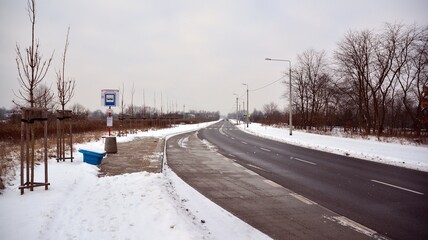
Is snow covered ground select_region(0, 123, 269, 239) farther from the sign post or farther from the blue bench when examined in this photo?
the sign post

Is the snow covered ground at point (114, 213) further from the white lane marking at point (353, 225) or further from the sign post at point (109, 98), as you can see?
the sign post at point (109, 98)

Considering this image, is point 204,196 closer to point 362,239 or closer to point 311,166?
point 362,239

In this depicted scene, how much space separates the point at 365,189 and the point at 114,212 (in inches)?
272

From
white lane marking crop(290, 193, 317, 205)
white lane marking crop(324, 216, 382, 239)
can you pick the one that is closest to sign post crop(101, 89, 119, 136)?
white lane marking crop(290, 193, 317, 205)

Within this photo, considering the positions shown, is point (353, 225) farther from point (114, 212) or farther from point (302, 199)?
point (114, 212)

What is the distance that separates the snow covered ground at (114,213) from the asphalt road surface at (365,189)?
267 cm

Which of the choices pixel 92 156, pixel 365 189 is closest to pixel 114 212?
pixel 92 156

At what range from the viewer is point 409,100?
4150 centimetres

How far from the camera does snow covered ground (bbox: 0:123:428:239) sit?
16.1 ft

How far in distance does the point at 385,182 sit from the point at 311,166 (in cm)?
349

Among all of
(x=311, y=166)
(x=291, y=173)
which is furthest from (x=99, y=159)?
(x=311, y=166)

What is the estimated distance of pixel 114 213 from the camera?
5.85 m

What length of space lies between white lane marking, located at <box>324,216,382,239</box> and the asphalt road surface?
0.53ft

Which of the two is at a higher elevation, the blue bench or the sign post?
the sign post
